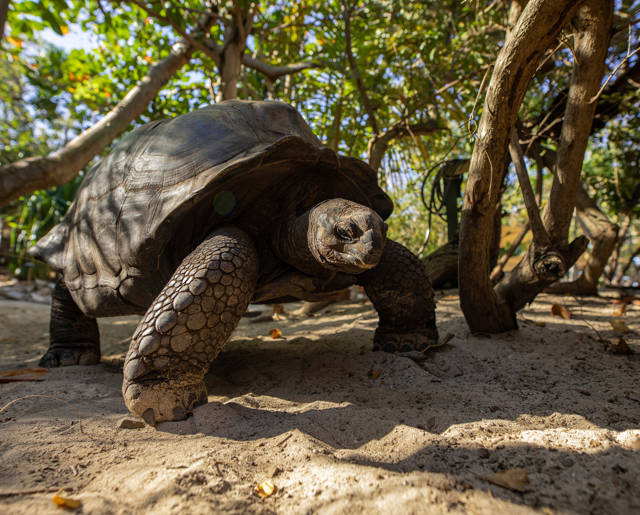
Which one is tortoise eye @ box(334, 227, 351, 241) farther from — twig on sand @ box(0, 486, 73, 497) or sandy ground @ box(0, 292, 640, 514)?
twig on sand @ box(0, 486, 73, 497)

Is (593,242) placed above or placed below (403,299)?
above

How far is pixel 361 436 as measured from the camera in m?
1.46

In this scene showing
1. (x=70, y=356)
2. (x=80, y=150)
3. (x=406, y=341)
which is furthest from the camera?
(x=80, y=150)

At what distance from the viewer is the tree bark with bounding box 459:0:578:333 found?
1874 millimetres

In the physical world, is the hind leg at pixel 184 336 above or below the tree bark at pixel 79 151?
below

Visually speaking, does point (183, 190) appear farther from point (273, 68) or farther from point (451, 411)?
point (273, 68)

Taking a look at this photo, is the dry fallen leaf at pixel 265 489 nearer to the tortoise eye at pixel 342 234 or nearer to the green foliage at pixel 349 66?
the tortoise eye at pixel 342 234

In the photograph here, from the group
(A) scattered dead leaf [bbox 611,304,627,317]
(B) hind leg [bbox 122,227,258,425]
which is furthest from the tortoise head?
(A) scattered dead leaf [bbox 611,304,627,317]

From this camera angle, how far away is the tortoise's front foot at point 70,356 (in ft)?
Answer: 9.78

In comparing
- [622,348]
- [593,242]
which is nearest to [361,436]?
[622,348]

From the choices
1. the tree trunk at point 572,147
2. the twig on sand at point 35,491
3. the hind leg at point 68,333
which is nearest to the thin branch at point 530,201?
the tree trunk at point 572,147

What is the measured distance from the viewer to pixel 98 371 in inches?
111

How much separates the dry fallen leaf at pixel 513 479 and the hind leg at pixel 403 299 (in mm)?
1468

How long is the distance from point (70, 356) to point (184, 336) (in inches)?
73.4
